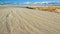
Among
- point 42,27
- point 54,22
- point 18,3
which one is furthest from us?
point 18,3

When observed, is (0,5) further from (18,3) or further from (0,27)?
(0,27)

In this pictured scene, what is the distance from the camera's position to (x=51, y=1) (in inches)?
84.7

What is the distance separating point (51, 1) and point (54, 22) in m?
1.06

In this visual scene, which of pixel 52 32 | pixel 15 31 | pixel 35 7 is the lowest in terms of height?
pixel 15 31

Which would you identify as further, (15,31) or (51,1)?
(51,1)

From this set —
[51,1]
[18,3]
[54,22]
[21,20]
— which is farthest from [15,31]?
[51,1]

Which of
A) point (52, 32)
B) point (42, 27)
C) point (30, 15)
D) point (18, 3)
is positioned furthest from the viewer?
point (18, 3)

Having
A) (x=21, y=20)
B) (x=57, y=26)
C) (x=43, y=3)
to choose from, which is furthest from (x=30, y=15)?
(x=43, y=3)

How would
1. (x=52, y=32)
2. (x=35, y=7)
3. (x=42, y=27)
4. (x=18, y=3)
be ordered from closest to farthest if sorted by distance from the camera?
(x=52, y=32)
(x=42, y=27)
(x=35, y=7)
(x=18, y=3)

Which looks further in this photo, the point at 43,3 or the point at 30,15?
the point at 43,3

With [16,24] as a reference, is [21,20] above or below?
above

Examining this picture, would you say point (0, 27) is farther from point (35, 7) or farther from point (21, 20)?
point (35, 7)

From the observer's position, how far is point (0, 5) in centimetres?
214

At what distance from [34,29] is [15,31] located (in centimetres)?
21
